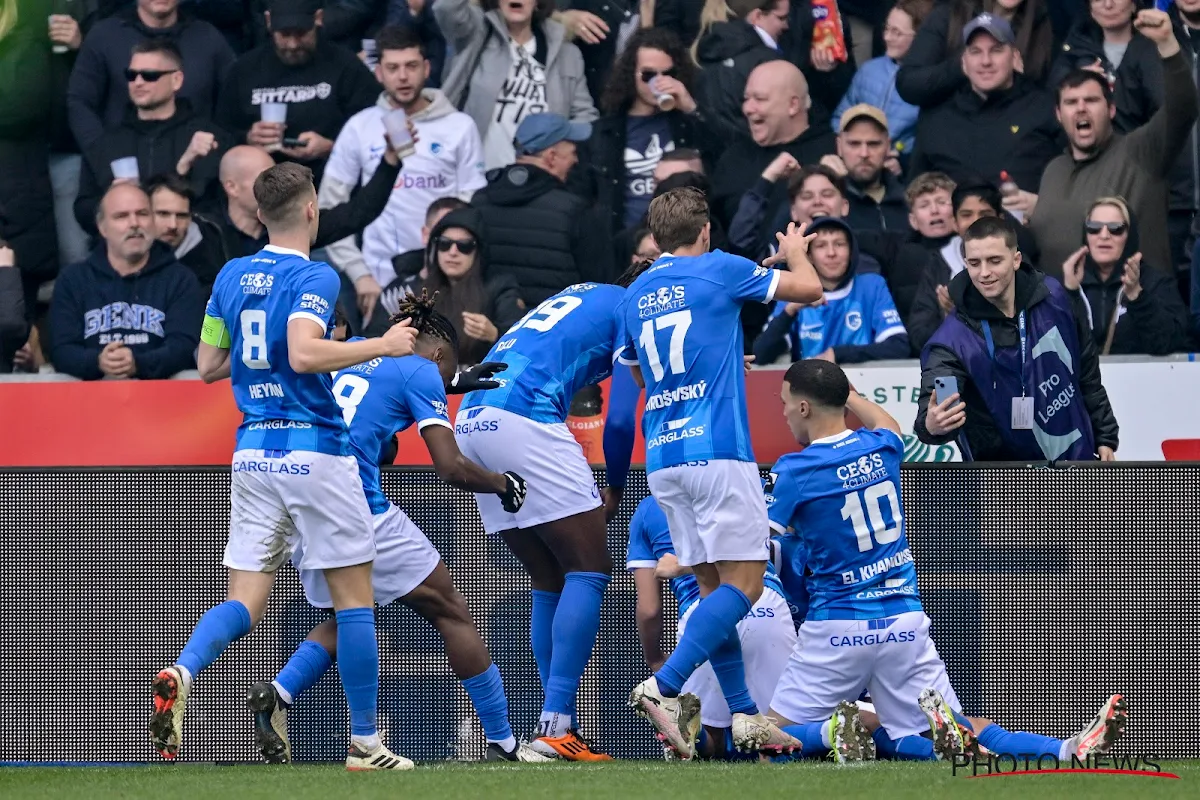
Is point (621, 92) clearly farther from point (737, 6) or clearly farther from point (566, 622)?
point (566, 622)

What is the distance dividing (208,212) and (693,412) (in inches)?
208

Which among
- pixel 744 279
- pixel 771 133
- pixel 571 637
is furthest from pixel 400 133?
pixel 571 637

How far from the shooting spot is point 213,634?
6.00 m

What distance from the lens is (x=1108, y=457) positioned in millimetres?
7562

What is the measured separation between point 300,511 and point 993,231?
3.43 metres

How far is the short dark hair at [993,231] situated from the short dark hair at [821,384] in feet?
4.80

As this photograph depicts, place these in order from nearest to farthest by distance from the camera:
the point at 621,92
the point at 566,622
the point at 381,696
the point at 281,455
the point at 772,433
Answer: the point at 281,455 → the point at 566,622 → the point at 381,696 → the point at 772,433 → the point at 621,92

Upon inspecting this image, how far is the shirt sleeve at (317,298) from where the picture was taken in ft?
19.5

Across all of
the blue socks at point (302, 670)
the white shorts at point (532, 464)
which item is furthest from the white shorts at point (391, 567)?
the white shorts at point (532, 464)

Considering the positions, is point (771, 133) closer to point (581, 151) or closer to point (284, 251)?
point (581, 151)

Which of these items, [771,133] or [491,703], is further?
[771,133]

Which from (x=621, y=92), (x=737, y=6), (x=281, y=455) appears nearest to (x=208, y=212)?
(x=621, y=92)

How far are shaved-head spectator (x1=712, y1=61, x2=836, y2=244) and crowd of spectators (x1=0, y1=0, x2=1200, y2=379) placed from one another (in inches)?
0.6

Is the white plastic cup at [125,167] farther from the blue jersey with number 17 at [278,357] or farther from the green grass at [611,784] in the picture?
the green grass at [611,784]
